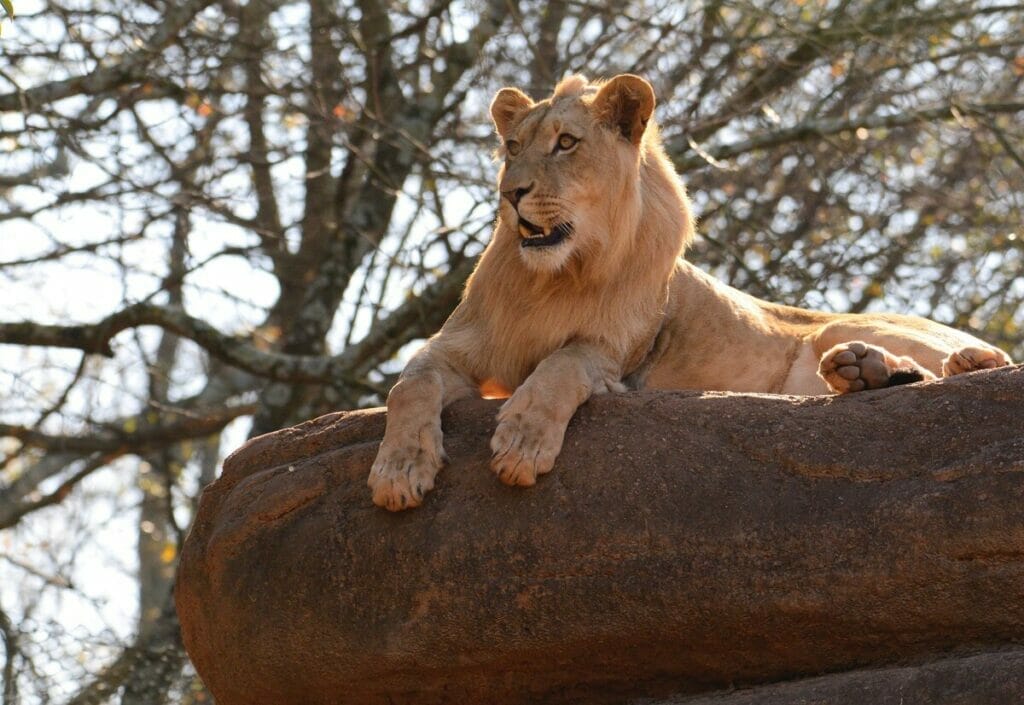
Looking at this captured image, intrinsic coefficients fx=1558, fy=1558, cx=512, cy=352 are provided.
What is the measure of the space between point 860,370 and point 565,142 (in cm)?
138

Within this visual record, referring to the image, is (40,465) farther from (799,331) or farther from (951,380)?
(951,380)

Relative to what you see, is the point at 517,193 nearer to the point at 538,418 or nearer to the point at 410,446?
the point at 538,418

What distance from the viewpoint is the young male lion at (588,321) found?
5.11 meters

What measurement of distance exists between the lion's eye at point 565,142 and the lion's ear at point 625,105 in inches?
7.3

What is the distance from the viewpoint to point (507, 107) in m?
6.05

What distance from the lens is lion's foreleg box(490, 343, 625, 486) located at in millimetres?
4910

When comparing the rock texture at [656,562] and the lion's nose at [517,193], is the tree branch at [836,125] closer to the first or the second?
the lion's nose at [517,193]

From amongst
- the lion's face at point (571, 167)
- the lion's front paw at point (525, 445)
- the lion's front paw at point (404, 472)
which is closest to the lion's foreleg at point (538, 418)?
the lion's front paw at point (525, 445)

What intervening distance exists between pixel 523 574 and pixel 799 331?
7.75 ft

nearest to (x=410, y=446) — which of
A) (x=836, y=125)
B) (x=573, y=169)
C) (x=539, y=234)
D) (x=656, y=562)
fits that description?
(x=656, y=562)

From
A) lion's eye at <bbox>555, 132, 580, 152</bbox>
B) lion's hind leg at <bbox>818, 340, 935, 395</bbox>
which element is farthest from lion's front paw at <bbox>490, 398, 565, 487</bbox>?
lion's eye at <bbox>555, 132, 580, 152</bbox>

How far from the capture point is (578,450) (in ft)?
16.4

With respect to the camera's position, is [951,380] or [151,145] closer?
[951,380]

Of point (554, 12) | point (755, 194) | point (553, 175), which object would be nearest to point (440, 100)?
point (554, 12)
